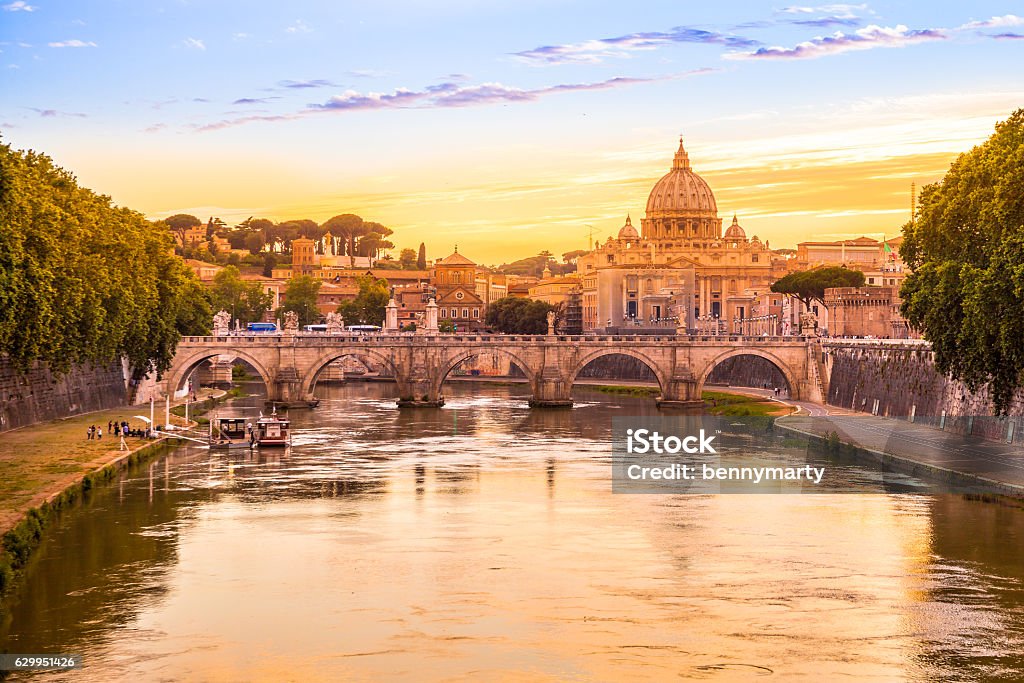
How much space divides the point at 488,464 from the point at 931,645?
3259 cm

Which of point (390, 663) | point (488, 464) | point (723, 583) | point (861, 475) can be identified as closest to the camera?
point (390, 663)

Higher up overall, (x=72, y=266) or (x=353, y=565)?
(x=72, y=266)

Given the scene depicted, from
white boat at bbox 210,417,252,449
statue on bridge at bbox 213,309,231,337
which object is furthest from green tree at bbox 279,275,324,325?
white boat at bbox 210,417,252,449

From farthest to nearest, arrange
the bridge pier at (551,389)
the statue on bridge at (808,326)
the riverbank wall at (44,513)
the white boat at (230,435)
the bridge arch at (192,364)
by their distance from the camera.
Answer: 1. the statue on bridge at (808,326)
2. the bridge pier at (551,389)
3. the bridge arch at (192,364)
4. the white boat at (230,435)
5. the riverbank wall at (44,513)

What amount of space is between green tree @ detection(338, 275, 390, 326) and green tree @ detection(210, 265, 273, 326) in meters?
13.2

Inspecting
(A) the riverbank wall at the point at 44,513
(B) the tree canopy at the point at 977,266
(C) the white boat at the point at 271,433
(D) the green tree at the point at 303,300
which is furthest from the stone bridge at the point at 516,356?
(D) the green tree at the point at 303,300

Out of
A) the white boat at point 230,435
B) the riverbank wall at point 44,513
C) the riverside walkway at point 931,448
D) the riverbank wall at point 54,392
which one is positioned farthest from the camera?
the white boat at point 230,435

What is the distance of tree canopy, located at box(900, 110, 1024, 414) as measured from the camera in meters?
49.9

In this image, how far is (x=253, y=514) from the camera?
46.4m

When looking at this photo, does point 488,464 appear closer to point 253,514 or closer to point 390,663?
point 253,514

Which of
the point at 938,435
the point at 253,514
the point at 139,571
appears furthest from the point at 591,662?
the point at 938,435

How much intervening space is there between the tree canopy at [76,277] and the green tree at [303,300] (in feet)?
256

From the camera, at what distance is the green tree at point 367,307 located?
171m

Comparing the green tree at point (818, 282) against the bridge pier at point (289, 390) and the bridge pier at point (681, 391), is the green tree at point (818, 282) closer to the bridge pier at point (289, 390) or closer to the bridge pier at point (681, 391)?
the bridge pier at point (681, 391)
